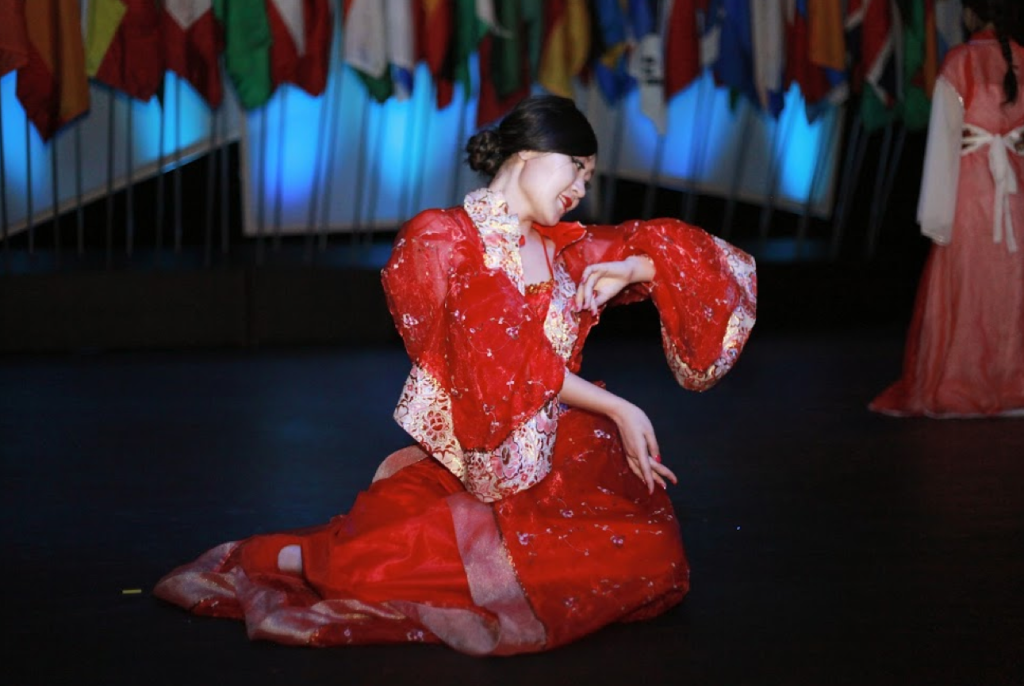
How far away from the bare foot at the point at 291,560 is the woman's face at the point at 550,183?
725 millimetres

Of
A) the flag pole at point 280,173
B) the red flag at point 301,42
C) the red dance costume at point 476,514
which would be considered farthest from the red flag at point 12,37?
the red dance costume at point 476,514

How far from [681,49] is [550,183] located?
4.21 m

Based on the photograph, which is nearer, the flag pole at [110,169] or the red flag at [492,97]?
the flag pole at [110,169]

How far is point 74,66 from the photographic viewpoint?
6059 millimetres

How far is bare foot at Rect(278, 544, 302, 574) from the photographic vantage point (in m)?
2.65

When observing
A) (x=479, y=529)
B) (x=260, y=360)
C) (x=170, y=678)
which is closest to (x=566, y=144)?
(x=479, y=529)

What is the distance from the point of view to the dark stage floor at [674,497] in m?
2.38

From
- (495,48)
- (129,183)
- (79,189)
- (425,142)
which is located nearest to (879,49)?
(495,48)

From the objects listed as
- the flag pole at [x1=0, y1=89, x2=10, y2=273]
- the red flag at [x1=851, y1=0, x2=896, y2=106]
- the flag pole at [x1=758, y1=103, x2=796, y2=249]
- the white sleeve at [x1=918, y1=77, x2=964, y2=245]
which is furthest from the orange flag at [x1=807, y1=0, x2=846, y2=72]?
the flag pole at [x1=0, y1=89, x2=10, y2=273]

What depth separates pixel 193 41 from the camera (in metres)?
6.16

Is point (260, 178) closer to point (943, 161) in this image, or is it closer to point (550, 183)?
point (943, 161)

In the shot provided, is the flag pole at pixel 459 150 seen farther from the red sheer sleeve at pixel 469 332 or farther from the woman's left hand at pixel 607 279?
the red sheer sleeve at pixel 469 332

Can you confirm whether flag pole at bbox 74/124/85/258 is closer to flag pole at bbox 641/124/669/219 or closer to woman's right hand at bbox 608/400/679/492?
flag pole at bbox 641/124/669/219

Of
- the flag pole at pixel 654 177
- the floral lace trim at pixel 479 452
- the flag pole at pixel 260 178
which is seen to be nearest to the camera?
the floral lace trim at pixel 479 452
